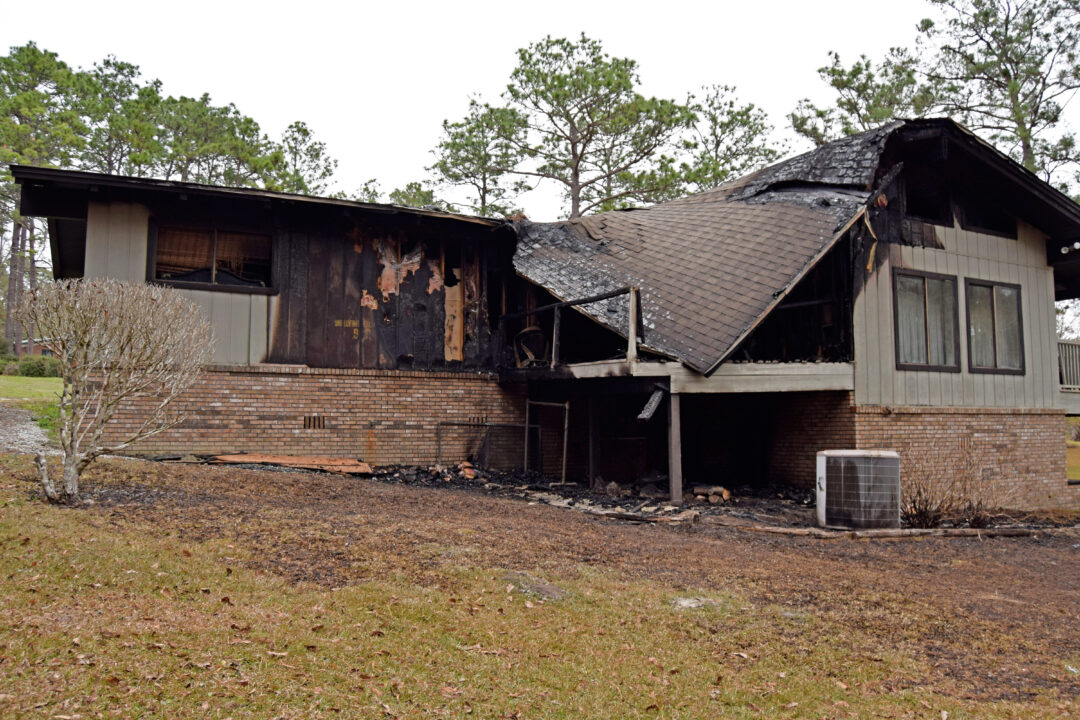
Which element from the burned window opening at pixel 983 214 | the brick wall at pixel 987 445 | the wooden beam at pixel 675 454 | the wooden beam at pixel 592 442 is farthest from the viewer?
the burned window opening at pixel 983 214

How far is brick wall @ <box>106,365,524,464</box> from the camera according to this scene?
A: 39.3 feet

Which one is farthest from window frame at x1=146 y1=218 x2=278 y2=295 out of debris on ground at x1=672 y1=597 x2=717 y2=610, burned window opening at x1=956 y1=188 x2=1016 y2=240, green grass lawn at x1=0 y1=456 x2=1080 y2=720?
burned window opening at x1=956 y1=188 x2=1016 y2=240

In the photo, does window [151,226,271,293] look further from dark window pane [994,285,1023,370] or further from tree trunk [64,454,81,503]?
dark window pane [994,285,1023,370]

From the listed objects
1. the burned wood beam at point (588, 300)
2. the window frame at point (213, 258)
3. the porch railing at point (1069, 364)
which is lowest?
the porch railing at point (1069, 364)

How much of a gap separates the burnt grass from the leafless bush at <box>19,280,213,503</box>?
0.60 meters

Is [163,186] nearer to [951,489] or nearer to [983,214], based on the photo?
[951,489]

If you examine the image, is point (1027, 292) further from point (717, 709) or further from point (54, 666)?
point (54, 666)

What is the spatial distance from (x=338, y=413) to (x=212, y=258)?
3090 millimetres

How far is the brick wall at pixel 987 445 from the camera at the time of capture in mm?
13227

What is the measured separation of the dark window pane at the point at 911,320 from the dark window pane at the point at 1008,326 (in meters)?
2.13

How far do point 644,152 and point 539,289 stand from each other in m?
13.6

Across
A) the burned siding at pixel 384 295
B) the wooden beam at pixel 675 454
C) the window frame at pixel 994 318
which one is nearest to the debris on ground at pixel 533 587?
the wooden beam at pixel 675 454

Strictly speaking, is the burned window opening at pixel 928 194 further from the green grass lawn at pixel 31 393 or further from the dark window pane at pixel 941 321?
the green grass lawn at pixel 31 393

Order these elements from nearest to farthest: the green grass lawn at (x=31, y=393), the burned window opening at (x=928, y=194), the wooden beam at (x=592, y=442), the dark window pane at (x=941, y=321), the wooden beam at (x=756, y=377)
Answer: the wooden beam at (x=756, y=377)
the wooden beam at (x=592, y=442)
the dark window pane at (x=941, y=321)
the burned window opening at (x=928, y=194)
the green grass lawn at (x=31, y=393)
